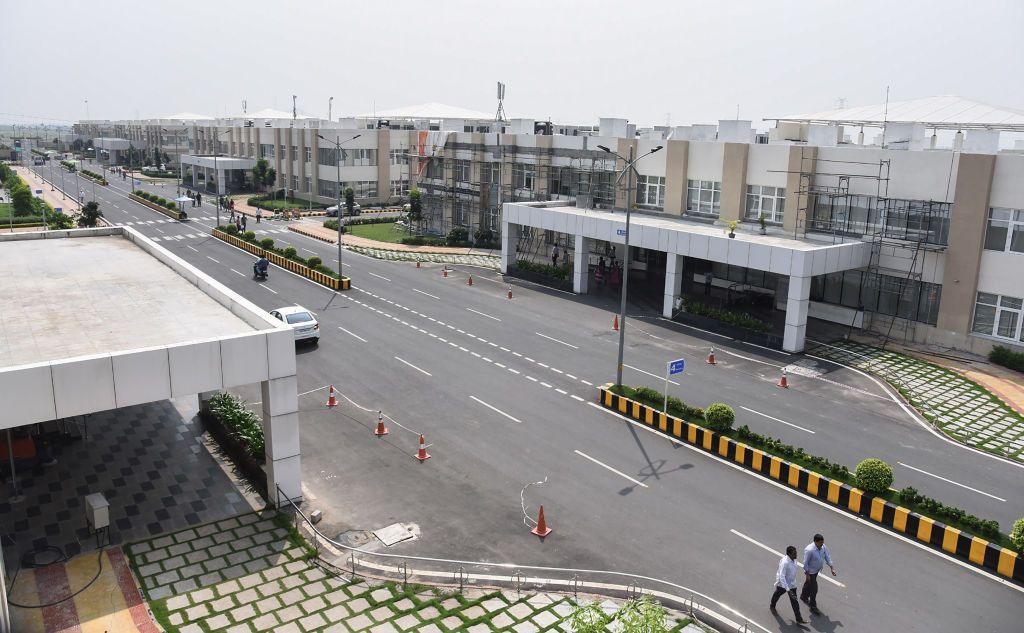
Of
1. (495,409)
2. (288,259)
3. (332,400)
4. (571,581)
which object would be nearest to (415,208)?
(288,259)

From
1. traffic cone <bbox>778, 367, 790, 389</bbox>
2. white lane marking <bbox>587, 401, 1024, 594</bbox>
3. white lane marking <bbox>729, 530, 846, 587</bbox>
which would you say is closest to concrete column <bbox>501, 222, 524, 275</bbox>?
traffic cone <bbox>778, 367, 790, 389</bbox>

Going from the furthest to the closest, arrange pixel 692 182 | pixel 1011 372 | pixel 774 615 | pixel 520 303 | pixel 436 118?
pixel 436 118 → pixel 692 182 → pixel 520 303 → pixel 1011 372 → pixel 774 615

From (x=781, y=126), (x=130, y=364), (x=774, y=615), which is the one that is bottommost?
(x=774, y=615)

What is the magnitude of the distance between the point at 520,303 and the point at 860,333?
1721 cm

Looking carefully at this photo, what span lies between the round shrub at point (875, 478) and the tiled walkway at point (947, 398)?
6.89 metres

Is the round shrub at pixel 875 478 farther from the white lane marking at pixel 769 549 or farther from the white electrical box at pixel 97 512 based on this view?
the white electrical box at pixel 97 512

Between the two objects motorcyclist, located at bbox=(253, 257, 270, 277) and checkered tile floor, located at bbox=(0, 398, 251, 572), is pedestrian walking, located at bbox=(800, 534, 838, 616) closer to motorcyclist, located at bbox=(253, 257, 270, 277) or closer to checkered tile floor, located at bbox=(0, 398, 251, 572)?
checkered tile floor, located at bbox=(0, 398, 251, 572)

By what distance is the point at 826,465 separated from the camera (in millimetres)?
21172

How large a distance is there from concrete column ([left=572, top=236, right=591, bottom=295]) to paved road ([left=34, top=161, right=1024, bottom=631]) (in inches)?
262

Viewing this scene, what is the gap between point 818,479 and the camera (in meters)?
20.6

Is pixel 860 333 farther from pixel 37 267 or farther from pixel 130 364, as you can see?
pixel 37 267

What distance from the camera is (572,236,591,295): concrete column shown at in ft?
147

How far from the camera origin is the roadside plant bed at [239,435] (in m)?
20.4

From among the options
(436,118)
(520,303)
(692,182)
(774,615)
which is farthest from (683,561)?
(436,118)
